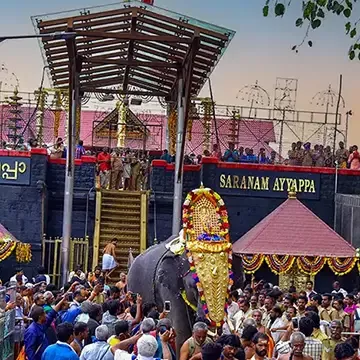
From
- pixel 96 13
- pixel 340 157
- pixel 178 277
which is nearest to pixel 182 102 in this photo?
pixel 96 13

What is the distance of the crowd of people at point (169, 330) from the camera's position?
9.16 m

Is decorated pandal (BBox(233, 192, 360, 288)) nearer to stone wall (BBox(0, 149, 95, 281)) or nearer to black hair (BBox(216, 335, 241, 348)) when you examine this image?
stone wall (BBox(0, 149, 95, 281))

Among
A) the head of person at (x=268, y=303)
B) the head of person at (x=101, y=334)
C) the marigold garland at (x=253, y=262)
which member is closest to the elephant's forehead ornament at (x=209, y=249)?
the head of person at (x=268, y=303)

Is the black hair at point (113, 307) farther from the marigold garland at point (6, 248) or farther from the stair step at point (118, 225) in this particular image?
the stair step at point (118, 225)

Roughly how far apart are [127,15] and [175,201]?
4.47 meters

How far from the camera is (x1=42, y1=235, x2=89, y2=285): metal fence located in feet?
81.2

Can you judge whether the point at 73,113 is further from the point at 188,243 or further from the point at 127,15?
the point at 188,243

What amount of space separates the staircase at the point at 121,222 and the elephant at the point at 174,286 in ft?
28.7

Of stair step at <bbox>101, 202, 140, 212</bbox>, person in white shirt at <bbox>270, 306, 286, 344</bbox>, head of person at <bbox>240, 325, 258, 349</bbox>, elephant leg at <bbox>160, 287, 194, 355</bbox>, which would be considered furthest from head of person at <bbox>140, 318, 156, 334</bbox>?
stair step at <bbox>101, 202, 140, 212</bbox>

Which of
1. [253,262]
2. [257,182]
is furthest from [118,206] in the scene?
[253,262]

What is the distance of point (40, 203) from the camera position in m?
25.5

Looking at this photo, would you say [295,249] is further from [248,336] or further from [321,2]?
[248,336]

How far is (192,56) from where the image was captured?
912 inches

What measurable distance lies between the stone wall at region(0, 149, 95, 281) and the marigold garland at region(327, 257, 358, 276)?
249 inches
